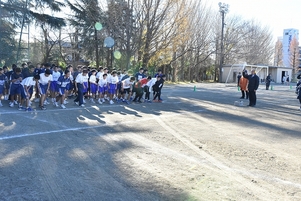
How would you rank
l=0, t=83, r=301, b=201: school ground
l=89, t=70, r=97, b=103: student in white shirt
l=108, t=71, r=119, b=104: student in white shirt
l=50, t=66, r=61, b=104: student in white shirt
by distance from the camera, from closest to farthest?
l=0, t=83, r=301, b=201: school ground
l=50, t=66, r=61, b=104: student in white shirt
l=89, t=70, r=97, b=103: student in white shirt
l=108, t=71, r=119, b=104: student in white shirt

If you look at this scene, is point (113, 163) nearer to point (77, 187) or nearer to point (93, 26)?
point (77, 187)

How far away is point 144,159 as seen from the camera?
5.68 meters

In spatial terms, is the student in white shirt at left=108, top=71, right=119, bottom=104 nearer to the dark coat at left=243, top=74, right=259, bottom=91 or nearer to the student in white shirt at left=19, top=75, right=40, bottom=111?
the student in white shirt at left=19, top=75, right=40, bottom=111

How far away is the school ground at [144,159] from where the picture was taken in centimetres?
423

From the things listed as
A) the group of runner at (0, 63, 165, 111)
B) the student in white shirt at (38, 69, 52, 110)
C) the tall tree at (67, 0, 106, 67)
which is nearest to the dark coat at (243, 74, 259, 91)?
the group of runner at (0, 63, 165, 111)

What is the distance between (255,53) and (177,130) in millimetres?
56156

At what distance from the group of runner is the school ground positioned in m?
1.76

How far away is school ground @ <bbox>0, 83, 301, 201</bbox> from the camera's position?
13.9 ft

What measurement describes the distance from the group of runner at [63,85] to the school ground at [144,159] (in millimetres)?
1757

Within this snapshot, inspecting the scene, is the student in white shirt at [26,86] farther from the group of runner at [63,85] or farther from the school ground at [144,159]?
the school ground at [144,159]

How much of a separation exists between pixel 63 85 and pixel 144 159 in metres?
7.83

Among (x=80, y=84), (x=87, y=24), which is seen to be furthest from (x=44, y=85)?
(x=87, y=24)

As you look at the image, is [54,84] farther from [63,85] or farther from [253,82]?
[253,82]

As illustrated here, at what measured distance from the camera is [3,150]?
587 cm
